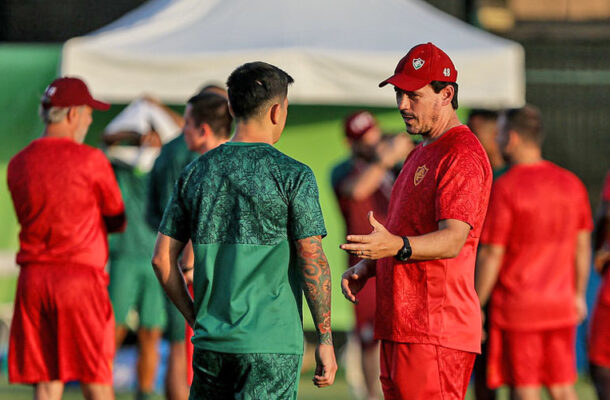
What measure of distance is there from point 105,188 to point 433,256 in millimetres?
2348

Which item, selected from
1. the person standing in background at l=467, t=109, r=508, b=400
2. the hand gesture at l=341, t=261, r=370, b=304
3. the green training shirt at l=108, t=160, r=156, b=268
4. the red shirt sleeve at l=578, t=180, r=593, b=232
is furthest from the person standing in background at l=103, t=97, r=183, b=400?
the hand gesture at l=341, t=261, r=370, b=304

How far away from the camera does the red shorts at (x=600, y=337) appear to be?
22.5ft

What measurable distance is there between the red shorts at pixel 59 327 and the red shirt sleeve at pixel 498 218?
2264 millimetres

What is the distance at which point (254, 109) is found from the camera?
4238 millimetres

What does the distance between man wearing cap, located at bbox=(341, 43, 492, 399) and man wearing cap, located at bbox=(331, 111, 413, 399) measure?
345 cm

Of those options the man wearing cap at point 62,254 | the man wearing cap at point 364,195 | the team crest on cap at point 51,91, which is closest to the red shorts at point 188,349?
the man wearing cap at point 62,254

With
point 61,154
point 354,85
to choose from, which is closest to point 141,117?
point 354,85

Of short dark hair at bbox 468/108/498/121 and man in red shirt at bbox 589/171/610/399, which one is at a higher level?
short dark hair at bbox 468/108/498/121

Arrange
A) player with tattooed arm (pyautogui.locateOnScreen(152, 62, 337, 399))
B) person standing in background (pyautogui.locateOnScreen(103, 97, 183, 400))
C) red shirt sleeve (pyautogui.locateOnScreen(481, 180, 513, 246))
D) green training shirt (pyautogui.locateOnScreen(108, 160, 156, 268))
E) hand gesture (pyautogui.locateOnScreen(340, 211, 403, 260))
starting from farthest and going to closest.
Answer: green training shirt (pyautogui.locateOnScreen(108, 160, 156, 268)), person standing in background (pyautogui.locateOnScreen(103, 97, 183, 400)), red shirt sleeve (pyautogui.locateOnScreen(481, 180, 513, 246)), player with tattooed arm (pyautogui.locateOnScreen(152, 62, 337, 399)), hand gesture (pyautogui.locateOnScreen(340, 211, 403, 260))

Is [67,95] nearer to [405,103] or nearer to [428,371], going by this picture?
[405,103]

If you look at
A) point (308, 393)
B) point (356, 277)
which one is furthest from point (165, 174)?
point (308, 393)

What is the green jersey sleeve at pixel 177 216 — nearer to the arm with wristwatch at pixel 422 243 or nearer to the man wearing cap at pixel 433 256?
the arm with wristwatch at pixel 422 243

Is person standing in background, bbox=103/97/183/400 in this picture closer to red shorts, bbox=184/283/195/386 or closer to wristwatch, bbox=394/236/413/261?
red shorts, bbox=184/283/195/386

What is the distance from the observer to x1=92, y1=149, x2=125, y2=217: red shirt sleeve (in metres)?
5.96
